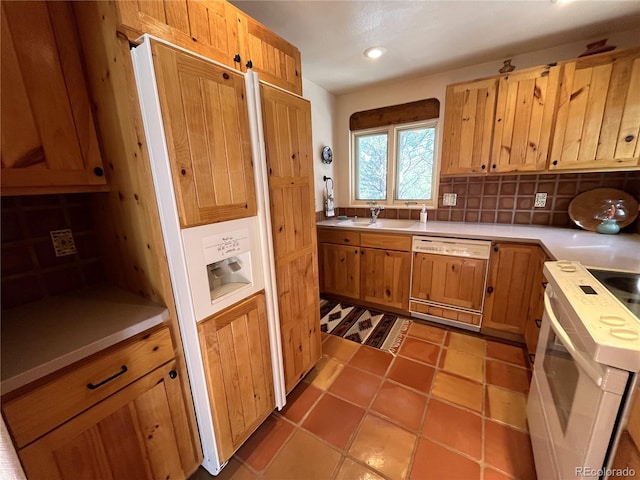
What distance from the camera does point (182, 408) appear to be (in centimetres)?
108

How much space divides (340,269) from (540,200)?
1908 millimetres

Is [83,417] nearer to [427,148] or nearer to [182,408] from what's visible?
[182,408]

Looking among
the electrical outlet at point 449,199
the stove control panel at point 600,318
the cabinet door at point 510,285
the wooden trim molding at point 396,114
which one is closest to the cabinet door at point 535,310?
the cabinet door at point 510,285

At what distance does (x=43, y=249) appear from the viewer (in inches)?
43.5

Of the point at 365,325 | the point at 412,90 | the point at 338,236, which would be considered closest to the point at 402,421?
the point at 365,325

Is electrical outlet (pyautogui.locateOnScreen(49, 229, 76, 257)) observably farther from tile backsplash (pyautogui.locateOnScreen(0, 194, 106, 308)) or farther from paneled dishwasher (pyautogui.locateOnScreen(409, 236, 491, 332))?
paneled dishwasher (pyautogui.locateOnScreen(409, 236, 491, 332))

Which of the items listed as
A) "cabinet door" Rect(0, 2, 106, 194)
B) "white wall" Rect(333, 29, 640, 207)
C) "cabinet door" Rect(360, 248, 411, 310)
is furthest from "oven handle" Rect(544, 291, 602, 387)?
"white wall" Rect(333, 29, 640, 207)

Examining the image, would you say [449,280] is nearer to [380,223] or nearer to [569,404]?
[380,223]

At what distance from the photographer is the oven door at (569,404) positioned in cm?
68

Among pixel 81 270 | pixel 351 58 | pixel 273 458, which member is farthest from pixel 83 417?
pixel 351 58

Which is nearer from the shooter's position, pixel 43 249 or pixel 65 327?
pixel 65 327

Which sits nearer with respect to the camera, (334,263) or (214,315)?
(214,315)

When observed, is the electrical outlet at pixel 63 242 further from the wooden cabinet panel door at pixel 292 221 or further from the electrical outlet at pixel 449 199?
the electrical outlet at pixel 449 199

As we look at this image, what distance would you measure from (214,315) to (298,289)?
22.1 inches
